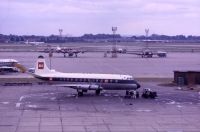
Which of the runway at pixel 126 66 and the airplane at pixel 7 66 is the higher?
the airplane at pixel 7 66

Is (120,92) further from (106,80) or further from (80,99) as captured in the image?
(80,99)

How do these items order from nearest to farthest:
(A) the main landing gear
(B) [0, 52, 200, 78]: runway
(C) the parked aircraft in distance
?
(A) the main landing gear
(C) the parked aircraft in distance
(B) [0, 52, 200, 78]: runway

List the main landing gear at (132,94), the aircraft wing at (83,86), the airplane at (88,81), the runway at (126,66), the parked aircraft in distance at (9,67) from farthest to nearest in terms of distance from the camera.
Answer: the runway at (126,66)
the parked aircraft in distance at (9,67)
the airplane at (88,81)
the aircraft wing at (83,86)
the main landing gear at (132,94)

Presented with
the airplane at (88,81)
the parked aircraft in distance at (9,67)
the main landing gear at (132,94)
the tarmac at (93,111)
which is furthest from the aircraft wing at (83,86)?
the parked aircraft in distance at (9,67)

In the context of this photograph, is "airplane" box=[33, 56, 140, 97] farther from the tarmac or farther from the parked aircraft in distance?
the parked aircraft in distance

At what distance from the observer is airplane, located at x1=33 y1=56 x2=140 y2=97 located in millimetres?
61312

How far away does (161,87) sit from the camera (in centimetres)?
7288

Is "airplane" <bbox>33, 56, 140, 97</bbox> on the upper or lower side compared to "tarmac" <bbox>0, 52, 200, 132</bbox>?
upper

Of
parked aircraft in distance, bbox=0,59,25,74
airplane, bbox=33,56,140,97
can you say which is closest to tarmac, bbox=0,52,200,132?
airplane, bbox=33,56,140,97

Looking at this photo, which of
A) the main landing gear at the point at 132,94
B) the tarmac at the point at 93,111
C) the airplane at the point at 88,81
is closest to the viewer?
the tarmac at the point at 93,111

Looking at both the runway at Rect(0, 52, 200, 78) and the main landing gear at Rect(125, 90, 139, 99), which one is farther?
the runway at Rect(0, 52, 200, 78)

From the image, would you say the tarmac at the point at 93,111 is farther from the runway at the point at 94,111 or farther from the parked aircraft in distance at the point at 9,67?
the parked aircraft in distance at the point at 9,67

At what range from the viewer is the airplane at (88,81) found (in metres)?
61.3

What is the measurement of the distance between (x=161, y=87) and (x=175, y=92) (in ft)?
20.3
